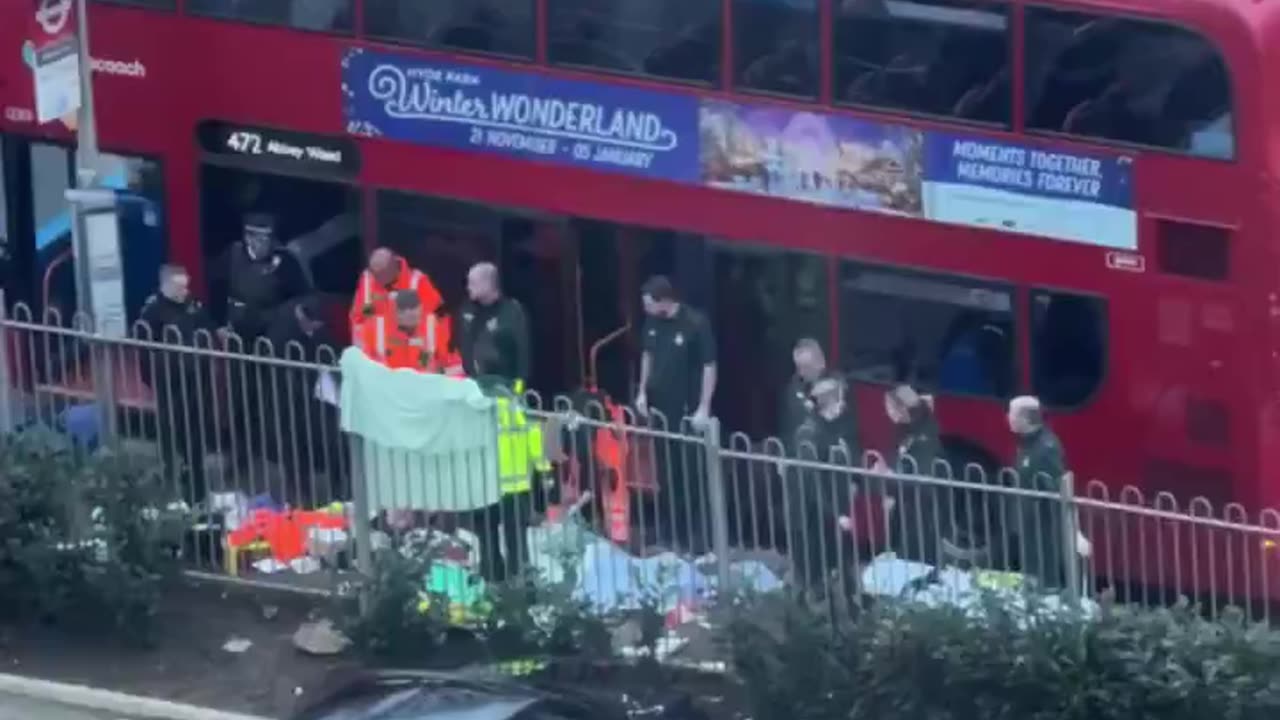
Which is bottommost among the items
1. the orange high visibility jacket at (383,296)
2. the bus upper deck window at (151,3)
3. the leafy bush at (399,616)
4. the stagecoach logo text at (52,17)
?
the leafy bush at (399,616)

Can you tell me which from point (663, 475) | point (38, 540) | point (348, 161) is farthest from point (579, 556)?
point (348, 161)

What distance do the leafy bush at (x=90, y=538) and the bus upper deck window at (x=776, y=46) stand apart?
4115mm

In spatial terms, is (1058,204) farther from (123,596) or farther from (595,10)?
(123,596)

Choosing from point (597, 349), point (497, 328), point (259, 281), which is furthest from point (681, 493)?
point (259, 281)

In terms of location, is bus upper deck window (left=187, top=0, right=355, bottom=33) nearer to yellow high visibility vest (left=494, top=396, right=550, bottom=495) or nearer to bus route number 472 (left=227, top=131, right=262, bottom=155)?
bus route number 472 (left=227, top=131, right=262, bottom=155)

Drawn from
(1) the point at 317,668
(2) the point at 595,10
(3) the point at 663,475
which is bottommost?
(1) the point at 317,668

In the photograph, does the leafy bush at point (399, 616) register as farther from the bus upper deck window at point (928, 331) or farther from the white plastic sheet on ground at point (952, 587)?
the bus upper deck window at point (928, 331)

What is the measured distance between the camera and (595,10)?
59.9ft

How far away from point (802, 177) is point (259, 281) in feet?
12.4

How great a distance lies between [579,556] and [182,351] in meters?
2.41

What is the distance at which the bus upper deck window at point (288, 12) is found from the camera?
1933 centimetres

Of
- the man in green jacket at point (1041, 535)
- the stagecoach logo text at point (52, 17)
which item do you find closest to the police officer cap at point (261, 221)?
the stagecoach logo text at point (52, 17)

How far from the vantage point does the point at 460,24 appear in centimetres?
1884

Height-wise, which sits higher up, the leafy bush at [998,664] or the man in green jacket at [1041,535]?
the man in green jacket at [1041,535]
